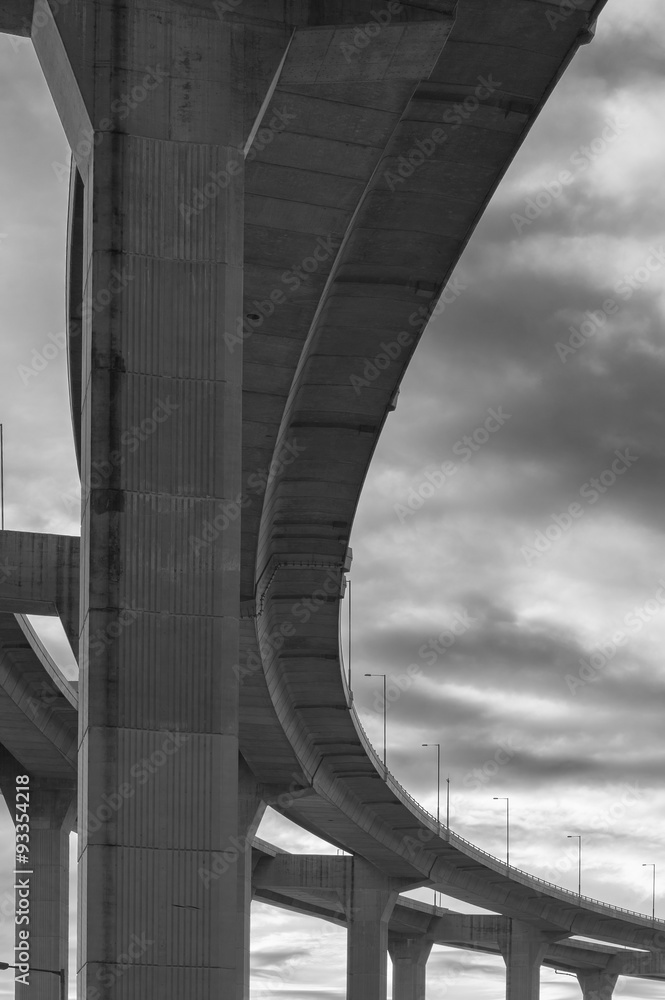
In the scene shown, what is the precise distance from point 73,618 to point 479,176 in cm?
1889

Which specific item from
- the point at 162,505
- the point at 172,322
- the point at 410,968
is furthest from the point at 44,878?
the point at 410,968

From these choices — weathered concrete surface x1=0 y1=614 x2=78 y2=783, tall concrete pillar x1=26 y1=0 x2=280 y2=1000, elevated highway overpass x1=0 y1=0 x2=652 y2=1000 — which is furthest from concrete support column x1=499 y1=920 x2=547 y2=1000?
tall concrete pillar x1=26 y1=0 x2=280 y2=1000

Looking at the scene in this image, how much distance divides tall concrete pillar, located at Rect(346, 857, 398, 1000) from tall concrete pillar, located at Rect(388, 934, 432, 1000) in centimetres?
2841

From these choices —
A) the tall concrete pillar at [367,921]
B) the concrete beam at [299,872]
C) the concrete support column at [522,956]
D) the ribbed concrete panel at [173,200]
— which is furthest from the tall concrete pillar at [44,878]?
the ribbed concrete panel at [173,200]

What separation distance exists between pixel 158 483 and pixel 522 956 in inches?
3191

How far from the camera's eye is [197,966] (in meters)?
17.5

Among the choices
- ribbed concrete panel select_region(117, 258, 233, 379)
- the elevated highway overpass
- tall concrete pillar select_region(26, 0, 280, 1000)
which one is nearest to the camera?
tall concrete pillar select_region(26, 0, 280, 1000)

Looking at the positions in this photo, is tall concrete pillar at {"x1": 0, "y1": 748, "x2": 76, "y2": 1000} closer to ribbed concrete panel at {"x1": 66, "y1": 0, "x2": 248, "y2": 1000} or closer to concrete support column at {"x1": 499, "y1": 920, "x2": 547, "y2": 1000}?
concrete support column at {"x1": 499, "y1": 920, "x2": 547, "y2": 1000}

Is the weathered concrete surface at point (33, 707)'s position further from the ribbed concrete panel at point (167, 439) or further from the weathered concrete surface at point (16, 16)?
the ribbed concrete panel at point (167, 439)

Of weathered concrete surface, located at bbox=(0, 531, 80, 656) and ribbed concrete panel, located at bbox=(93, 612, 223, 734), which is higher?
weathered concrete surface, located at bbox=(0, 531, 80, 656)

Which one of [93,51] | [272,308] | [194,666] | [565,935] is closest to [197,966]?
[194,666]

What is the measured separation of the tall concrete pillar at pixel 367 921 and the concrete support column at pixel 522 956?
19575mm

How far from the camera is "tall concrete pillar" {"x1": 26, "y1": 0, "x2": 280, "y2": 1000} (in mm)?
17625

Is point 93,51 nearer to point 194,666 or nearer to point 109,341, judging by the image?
point 109,341
